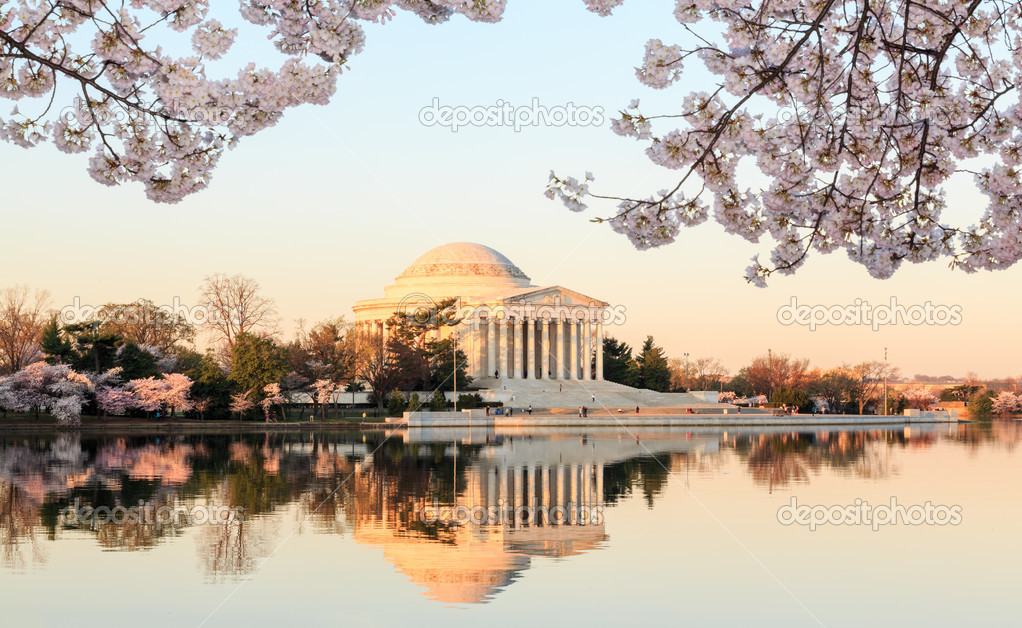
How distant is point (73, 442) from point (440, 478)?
26.1m

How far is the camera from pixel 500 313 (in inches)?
3910

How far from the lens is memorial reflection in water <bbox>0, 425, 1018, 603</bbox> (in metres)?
16.7

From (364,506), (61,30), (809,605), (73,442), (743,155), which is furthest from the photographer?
(73,442)

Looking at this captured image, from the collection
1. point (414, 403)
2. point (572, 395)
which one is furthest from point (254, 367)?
point (572, 395)

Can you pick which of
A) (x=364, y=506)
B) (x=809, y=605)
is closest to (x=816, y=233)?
(x=809, y=605)

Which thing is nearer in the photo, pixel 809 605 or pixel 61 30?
pixel 61 30

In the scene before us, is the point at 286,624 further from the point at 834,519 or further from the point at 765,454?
the point at 765,454

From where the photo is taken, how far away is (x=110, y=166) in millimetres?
9398

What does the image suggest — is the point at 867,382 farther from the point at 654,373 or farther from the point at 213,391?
the point at 213,391

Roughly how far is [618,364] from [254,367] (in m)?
49.3

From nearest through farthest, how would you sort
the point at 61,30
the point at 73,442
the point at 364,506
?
the point at 61,30 < the point at 364,506 < the point at 73,442

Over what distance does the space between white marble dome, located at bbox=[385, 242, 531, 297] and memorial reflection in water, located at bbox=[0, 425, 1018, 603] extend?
5730 cm

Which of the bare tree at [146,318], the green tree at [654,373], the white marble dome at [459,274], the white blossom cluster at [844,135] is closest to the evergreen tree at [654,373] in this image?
the green tree at [654,373]

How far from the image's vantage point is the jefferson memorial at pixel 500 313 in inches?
3964
